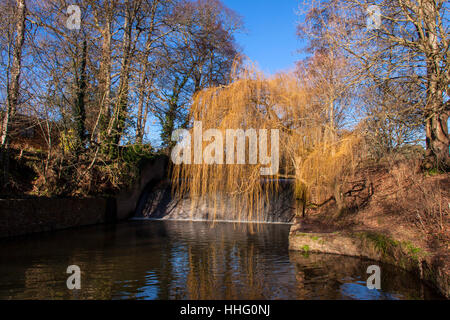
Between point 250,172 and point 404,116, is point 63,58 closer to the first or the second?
point 250,172

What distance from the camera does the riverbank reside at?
18.9 ft

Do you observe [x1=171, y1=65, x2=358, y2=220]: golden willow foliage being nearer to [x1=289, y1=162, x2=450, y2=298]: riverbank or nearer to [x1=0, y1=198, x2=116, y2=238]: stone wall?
[x1=289, y1=162, x2=450, y2=298]: riverbank

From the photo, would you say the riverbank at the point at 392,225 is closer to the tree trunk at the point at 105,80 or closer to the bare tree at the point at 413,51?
the bare tree at the point at 413,51

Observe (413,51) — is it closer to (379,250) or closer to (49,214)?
(379,250)

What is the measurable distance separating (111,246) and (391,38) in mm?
8417

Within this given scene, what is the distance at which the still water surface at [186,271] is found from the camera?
5.04 m

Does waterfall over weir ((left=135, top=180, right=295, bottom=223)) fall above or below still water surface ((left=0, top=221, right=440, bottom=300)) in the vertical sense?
above

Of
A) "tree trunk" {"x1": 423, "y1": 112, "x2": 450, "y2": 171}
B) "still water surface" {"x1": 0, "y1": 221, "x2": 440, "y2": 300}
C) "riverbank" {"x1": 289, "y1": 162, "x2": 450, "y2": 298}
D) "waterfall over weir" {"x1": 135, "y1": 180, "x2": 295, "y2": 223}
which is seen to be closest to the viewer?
"still water surface" {"x1": 0, "y1": 221, "x2": 440, "y2": 300}

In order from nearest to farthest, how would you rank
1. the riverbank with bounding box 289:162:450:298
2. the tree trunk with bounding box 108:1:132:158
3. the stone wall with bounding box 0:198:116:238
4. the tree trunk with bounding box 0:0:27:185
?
1. the riverbank with bounding box 289:162:450:298
2. the stone wall with bounding box 0:198:116:238
3. the tree trunk with bounding box 0:0:27:185
4. the tree trunk with bounding box 108:1:132:158

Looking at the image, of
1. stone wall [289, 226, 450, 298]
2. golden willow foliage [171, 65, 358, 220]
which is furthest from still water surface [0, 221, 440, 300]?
golden willow foliage [171, 65, 358, 220]

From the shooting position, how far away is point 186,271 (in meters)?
6.21

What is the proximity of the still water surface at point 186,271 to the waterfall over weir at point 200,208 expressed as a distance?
370 centimetres

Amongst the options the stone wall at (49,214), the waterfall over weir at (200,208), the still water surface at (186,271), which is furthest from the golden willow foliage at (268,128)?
the stone wall at (49,214)

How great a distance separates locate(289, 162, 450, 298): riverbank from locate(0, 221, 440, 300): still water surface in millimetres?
322
